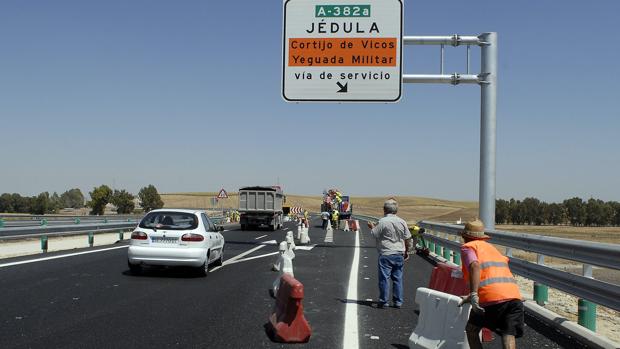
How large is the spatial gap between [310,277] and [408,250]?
11.8 feet

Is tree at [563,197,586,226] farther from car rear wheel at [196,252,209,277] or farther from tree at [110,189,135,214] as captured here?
car rear wheel at [196,252,209,277]

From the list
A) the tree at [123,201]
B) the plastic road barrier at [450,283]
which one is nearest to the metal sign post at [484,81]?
the plastic road barrier at [450,283]

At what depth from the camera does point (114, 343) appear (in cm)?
623

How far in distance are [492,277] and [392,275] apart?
424 centimetres

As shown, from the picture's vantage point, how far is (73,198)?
7643 inches

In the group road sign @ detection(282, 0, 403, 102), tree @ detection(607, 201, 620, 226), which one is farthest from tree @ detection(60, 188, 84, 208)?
road sign @ detection(282, 0, 403, 102)

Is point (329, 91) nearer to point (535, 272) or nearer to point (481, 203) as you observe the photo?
point (481, 203)

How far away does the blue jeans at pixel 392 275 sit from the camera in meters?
8.80

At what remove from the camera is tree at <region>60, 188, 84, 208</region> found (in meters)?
190

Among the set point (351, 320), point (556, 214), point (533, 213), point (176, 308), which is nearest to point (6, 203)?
point (533, 213)

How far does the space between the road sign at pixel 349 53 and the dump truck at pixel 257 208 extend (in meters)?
21.4

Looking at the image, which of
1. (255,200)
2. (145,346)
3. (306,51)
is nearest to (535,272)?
(145,346)

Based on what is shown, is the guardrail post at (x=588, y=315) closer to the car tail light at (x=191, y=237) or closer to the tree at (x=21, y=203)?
the car tail light at (x=191, y=237)

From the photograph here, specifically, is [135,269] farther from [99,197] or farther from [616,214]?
[99,197]
